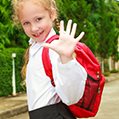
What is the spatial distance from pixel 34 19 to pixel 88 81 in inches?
15.5

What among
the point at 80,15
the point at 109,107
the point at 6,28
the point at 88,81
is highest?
the point at 88,81

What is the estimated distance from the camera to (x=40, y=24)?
1.96m

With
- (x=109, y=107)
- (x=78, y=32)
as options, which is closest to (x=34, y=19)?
(x=109, y=107)

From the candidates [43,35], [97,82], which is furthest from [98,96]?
[43,35]

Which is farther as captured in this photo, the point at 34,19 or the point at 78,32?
the point at 78,32

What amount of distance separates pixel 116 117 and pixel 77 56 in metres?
7.03

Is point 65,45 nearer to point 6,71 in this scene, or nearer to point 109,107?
point 109,107

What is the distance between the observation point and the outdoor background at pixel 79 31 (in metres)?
12.3

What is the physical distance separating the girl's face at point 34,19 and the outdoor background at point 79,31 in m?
3.90

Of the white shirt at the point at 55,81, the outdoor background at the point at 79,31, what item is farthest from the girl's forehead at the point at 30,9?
the outdoor background at the point at 79,31

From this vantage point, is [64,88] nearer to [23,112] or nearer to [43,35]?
[43,35]

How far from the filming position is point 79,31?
16922mm

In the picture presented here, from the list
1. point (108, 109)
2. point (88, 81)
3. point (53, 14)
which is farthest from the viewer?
point (108, 109)

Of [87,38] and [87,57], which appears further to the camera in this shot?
[87,38]
